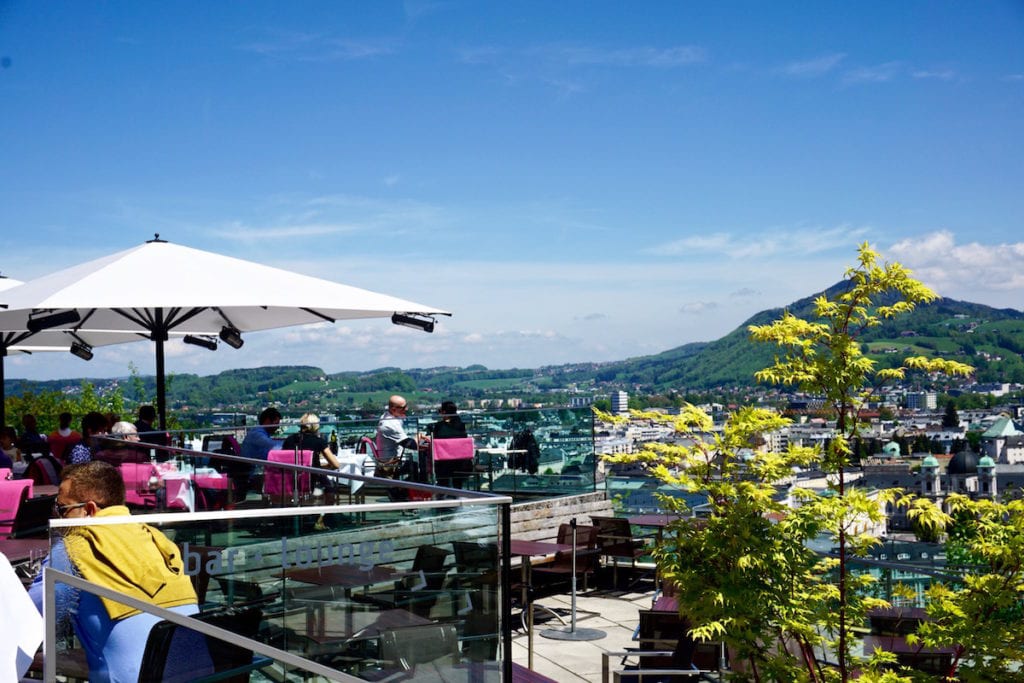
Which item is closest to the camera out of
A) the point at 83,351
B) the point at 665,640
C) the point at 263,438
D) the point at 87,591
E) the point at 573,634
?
the point at 87,591

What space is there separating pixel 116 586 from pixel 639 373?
131 meters

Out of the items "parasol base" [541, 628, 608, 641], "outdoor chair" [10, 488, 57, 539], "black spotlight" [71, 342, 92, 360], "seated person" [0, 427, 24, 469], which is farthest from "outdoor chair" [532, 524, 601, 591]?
"black spotlight" [71, 342, 92, 360]

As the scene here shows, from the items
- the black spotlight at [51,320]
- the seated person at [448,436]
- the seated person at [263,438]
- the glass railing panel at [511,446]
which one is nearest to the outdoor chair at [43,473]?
the glass railing panel at [511,446]

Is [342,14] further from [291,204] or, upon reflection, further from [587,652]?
[587,652]

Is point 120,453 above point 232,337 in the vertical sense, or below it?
below

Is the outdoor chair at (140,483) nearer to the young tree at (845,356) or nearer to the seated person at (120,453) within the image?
the seated person at (120,453)

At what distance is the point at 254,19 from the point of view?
37.2m

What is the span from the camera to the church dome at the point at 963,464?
33.5 meters

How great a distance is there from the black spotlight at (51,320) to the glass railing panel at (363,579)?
724 cm

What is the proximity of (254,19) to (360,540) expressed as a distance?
37254 millimetres

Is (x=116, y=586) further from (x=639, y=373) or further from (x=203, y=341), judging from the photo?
(x=639, y=373)

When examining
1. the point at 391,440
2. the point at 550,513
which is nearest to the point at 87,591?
the point at 391,440

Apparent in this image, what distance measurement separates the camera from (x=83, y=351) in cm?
1752

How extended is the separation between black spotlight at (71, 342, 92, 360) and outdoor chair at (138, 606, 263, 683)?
15.4 m
